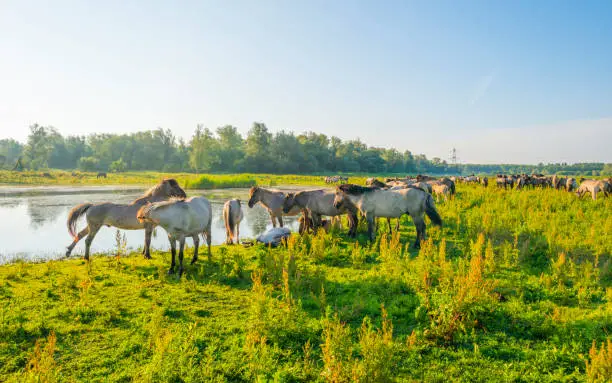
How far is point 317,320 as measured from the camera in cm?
537

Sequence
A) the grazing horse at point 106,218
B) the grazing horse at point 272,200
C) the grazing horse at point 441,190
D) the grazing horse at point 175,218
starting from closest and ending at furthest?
the grazing horse at point 175,218 → the grazing horse at point 106,218 → the grazing horse at point 272,200 → the grazing horse at point 441,190

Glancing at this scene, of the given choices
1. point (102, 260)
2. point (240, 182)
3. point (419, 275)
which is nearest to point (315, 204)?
point (419, 275)

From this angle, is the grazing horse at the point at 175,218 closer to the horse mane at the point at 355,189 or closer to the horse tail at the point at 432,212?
the horse mane at the point at 355,189

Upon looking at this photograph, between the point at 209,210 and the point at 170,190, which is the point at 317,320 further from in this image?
the point at 170,190

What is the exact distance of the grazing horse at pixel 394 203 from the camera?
1055cm

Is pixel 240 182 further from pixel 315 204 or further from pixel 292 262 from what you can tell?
pixel 292 262

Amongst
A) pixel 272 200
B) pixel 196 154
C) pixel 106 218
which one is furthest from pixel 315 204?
pixel 196 154

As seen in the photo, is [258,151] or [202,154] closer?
[202,154]

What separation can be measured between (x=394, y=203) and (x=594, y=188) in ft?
46.4

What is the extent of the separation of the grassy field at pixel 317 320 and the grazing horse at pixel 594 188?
11.1 m

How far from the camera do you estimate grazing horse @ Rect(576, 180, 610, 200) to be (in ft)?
56.9

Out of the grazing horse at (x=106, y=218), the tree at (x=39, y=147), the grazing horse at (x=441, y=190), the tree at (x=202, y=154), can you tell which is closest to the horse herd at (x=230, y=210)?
the grazing horse at (x=106, y=218)

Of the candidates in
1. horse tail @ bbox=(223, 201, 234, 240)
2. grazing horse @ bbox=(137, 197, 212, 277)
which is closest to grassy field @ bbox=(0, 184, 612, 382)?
grazing horse @ bbox=(137, 197, 212, 277)

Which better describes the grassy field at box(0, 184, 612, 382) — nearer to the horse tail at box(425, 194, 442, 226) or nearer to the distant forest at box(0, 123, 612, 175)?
the horse tail at box(425, 194, 442, 226)
